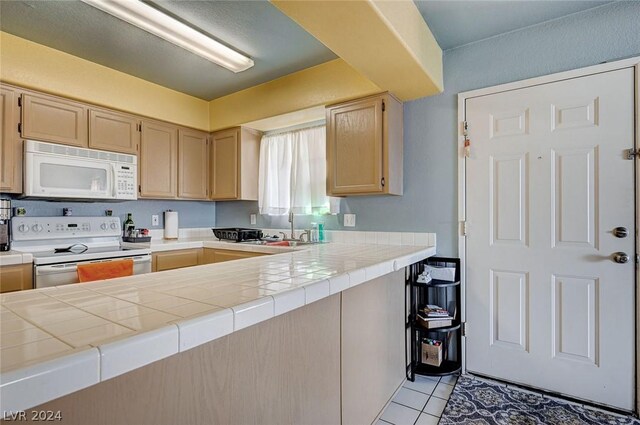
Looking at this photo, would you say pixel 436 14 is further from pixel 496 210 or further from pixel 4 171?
pixel 4 171

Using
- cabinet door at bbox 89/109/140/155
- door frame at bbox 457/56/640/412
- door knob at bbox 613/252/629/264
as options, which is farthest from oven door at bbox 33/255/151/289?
door knob at bbox 613/252/629/264

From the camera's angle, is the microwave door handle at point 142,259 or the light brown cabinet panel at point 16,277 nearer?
the light brown cabinet panel at point 16,277

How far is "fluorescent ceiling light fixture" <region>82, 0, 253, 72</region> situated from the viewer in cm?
183

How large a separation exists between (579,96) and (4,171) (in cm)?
400

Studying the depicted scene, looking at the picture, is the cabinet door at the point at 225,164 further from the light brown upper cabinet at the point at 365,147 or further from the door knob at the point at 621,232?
the door knob at the point at 621,232

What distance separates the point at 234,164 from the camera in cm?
352

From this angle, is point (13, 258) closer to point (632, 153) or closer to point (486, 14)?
point (486, 14)

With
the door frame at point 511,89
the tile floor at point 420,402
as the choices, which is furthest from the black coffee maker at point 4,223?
the door frame at point 511,89

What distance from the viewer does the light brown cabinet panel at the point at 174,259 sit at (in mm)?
2906

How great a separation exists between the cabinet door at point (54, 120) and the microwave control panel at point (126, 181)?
33 centimetres

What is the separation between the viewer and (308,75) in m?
2.86

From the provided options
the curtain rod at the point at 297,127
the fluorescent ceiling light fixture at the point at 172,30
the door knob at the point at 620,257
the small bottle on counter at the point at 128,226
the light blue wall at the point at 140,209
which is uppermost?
the fluorescent ceiling light fixture at the point at 172,30

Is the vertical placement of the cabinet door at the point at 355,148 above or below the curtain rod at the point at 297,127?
below

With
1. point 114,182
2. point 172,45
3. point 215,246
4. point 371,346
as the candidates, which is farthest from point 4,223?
point 371,346
